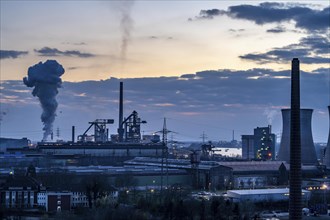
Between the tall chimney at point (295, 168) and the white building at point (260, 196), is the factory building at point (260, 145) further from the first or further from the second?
the tall chimney at point (295, 168)

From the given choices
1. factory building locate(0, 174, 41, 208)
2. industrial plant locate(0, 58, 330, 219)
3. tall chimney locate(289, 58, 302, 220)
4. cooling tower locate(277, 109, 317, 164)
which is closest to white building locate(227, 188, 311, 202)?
industrial plant locate(0, 58, 330, 219)

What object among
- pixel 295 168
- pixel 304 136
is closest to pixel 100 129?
pixel 304 136

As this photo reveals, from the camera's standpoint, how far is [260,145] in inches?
2650

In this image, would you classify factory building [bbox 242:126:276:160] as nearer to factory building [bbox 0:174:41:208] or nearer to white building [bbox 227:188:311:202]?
white building [bbox 227:188:311:202]

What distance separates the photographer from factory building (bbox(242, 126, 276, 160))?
210 feet

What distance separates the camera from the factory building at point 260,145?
210ft

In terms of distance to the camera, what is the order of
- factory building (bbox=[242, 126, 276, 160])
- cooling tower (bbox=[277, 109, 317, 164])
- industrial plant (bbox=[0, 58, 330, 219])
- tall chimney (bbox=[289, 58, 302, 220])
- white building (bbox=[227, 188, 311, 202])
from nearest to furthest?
tall chimney (bbox=[289, 58, 302, 220]) < industrial plant (bbox=[0, 58, 330, 219]) < white building (bbox=[227, 188, 311, 202]) < cooling tower (bbox=[277, 109, 317, 164]) < factory building (bbox=[242, 126, 276, 160])

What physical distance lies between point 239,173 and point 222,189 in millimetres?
3283

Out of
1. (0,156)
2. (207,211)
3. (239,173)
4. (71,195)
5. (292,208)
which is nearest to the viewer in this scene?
(292,208)

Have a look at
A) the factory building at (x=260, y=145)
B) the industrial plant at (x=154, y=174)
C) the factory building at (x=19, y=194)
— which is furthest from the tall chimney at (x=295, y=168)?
the factory building at (x=260, y=145)

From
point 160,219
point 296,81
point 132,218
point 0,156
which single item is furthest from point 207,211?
point 0,156

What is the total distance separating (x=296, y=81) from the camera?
20.8 m

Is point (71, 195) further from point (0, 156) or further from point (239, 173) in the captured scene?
point (0, 156)

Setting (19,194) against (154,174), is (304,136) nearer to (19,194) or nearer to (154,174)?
(154,174)
